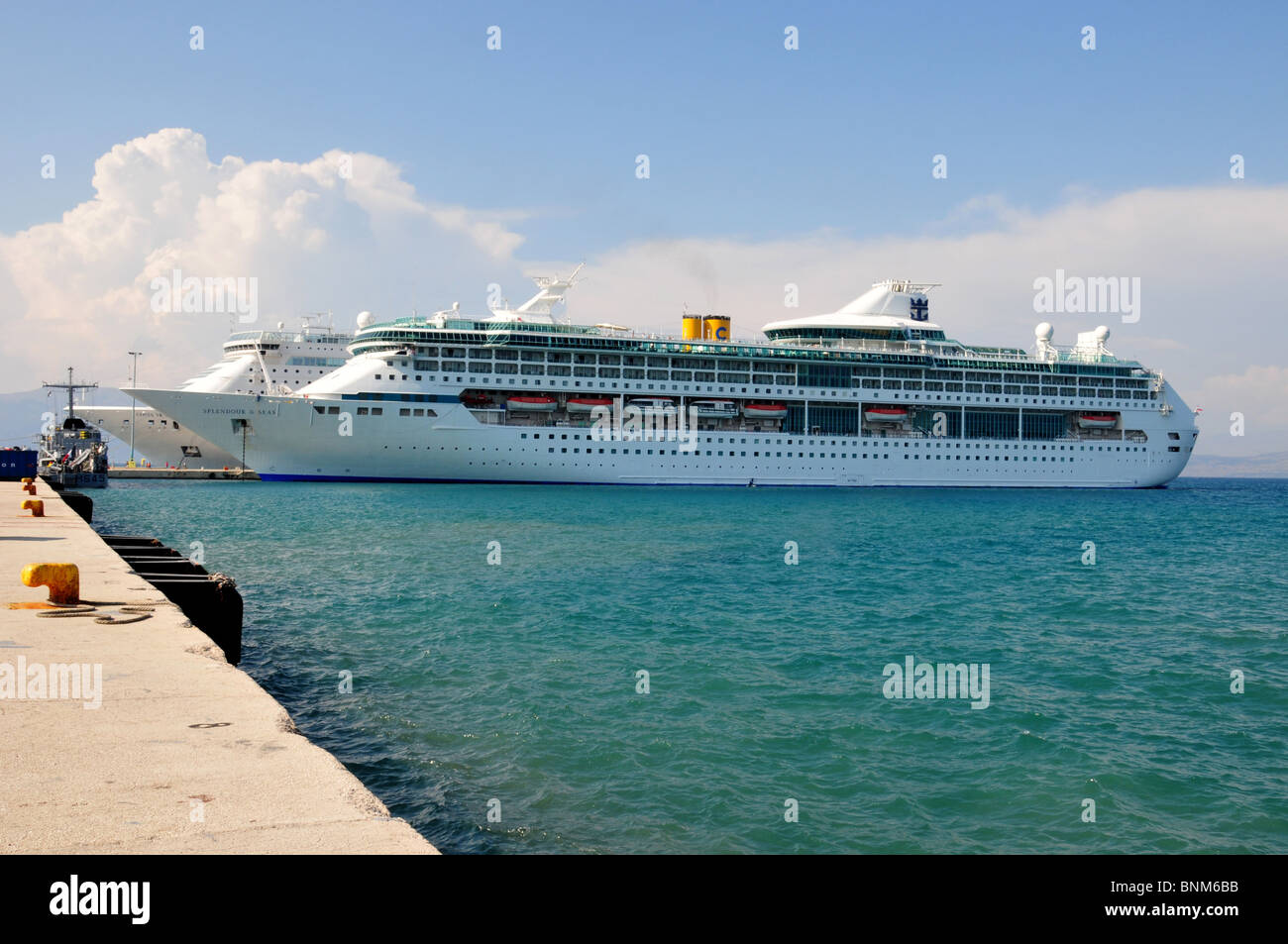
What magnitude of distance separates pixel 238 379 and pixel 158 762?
258 feet

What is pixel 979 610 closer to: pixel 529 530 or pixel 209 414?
pixel 529 530

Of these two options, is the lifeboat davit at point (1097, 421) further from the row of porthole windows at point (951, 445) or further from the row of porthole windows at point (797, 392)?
the row of porthole windows at point (951, 445)

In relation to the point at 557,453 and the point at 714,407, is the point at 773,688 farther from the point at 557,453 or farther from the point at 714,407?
the point at 714,407

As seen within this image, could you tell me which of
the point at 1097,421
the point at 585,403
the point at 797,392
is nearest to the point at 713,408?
the point at 797,392

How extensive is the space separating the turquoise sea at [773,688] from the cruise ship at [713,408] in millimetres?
26572

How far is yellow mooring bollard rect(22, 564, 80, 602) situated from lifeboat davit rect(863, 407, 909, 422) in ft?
212

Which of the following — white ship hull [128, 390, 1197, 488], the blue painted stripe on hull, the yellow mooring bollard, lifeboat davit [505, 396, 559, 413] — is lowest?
the blue painted stripe on hull

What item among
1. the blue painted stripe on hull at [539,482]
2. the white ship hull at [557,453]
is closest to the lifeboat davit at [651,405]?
the white ship hull at [557,453]

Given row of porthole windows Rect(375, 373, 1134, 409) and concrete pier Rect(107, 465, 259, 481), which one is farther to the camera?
concrete pier Rect(107, 465, 259, 481)

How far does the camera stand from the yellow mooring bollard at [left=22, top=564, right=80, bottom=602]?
11328mm

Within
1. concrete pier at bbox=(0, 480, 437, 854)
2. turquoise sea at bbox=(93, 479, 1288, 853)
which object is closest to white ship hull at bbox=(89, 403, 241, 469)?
turquoise sea at bbox=(93, 479, 1288, 853)

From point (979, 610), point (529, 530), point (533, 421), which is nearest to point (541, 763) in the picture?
point (979, 610)

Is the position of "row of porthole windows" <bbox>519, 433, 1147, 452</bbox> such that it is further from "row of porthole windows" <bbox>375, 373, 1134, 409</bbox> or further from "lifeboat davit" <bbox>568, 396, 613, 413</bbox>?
"row of porthole windows" <bbox>375, 373, 1134, 409</bbox>

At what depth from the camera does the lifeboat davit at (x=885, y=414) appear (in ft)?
234
